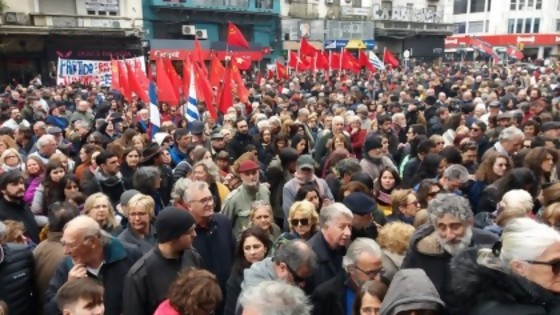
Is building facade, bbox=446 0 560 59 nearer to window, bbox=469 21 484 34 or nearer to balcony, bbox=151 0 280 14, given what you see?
window, bbox=469 21 484 34

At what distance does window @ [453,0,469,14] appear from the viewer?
60375 millimetres

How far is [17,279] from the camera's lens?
3898 millimetres

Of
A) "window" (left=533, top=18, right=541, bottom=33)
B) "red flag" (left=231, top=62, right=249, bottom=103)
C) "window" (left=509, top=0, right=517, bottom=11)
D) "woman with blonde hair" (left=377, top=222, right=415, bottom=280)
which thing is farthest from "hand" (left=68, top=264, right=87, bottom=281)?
"window" (left=509, top=0, right=517, bottom=11)

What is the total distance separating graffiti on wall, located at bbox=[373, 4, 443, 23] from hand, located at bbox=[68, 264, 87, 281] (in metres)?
40.1

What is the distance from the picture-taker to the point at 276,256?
3396mm

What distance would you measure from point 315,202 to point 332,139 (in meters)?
2.84

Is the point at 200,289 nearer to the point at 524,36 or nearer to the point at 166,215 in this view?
the point at 166,215

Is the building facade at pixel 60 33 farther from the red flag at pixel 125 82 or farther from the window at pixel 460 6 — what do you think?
the window at pixel 460 6

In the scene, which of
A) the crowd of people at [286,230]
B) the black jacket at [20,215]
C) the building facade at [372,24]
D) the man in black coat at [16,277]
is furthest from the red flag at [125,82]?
the building facade at [372,24]

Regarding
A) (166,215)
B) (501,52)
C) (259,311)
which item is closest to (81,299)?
(166,215)

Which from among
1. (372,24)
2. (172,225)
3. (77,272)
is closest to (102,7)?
(372,24)

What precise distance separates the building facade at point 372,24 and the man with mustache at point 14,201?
32.3 metres

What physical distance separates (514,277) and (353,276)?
1366mm

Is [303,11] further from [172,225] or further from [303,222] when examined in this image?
[172,225]
